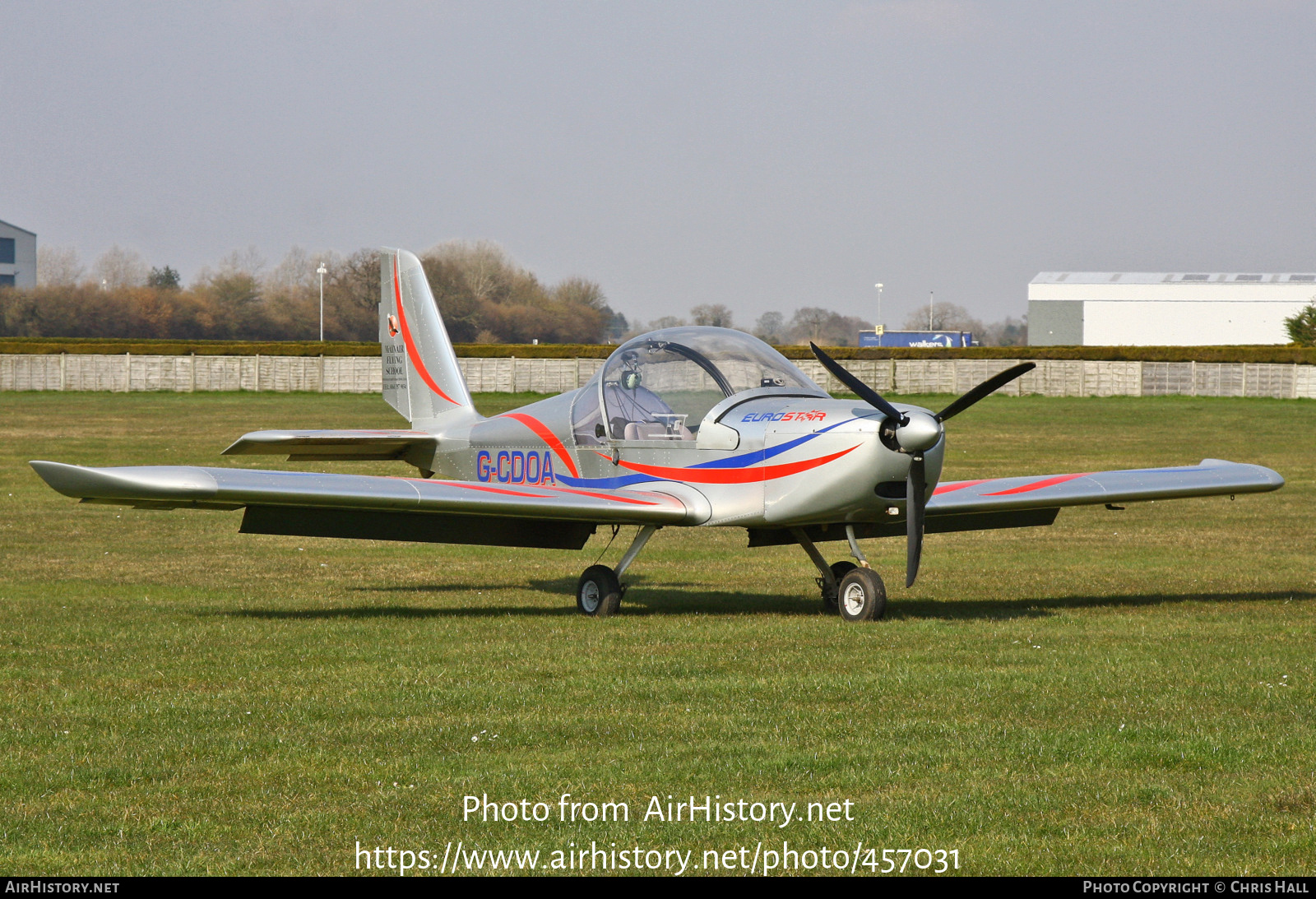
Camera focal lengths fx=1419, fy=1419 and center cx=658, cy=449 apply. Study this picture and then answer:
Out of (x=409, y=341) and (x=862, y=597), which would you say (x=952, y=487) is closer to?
(x=862, y=597)

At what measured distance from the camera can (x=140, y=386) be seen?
60500 millimetres

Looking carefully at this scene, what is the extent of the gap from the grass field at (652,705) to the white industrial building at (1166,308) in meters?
83.7

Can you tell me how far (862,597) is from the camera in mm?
10633

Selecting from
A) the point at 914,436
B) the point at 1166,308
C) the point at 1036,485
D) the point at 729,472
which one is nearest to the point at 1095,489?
the point at 1036,485

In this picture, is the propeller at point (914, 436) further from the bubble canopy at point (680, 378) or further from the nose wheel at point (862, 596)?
the bubble canopy at point (680, 378)

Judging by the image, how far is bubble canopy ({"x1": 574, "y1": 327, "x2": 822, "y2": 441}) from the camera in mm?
11234

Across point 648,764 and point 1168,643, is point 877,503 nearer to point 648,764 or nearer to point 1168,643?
point 1168,643

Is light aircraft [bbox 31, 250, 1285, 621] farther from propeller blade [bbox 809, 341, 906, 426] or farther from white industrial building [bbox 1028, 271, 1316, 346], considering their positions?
white industrial building [bbox 1028, 271, 1316, 346]

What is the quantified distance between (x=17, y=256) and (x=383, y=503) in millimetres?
124664

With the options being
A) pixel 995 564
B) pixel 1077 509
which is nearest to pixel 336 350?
pixel 1077 509

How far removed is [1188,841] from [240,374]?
2334 inches

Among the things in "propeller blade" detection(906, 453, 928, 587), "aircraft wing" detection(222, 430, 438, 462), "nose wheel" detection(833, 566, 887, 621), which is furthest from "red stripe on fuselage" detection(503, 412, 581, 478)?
"propeller blade" detection(906, 453, 928, 587)

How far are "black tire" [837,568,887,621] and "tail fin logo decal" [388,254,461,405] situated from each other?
18.5 ft
